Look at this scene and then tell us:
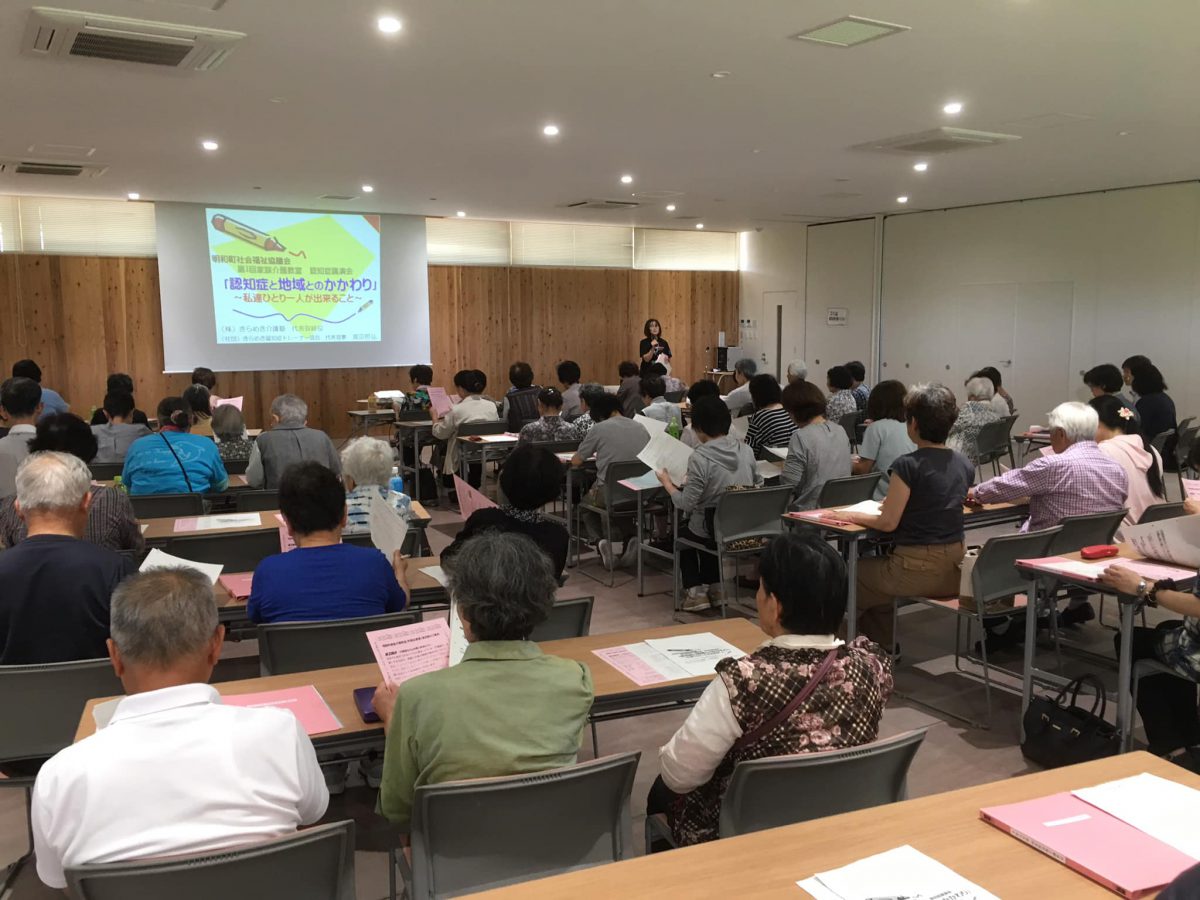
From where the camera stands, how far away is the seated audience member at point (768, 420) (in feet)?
20.6

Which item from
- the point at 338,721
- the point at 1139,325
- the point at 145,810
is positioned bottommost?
the point at 338,721

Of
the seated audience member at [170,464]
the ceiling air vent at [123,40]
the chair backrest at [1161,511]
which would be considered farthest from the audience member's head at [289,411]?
the chair backrest at [1161,511]

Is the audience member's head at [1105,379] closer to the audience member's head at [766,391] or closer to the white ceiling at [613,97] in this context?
the white ceiling at [613,97]

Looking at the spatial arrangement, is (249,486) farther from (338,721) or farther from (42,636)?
(338,721)

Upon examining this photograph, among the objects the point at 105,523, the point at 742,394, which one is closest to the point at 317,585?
the point at 105,523

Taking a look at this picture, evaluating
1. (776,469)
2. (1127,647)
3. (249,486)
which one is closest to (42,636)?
(249,486)

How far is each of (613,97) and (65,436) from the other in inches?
161

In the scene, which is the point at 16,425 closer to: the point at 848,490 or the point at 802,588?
the point at 848,490

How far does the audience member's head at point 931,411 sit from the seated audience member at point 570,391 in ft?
15.2

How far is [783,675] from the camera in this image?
76.7 inches

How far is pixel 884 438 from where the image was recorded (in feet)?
18.8

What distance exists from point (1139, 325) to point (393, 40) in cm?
961

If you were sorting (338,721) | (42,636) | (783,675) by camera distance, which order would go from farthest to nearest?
(42,636) < (338,721) < (783,675)

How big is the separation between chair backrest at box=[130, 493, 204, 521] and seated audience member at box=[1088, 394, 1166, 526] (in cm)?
471
